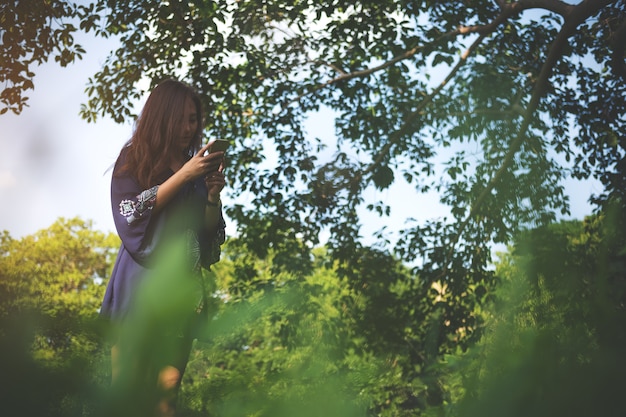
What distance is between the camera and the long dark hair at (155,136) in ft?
8.61

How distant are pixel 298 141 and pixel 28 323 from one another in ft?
24.5

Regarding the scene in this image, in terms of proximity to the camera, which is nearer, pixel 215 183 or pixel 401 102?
pixel 215 183

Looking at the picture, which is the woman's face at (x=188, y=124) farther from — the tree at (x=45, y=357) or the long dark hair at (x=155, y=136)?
the tree at (x=45, y=357)

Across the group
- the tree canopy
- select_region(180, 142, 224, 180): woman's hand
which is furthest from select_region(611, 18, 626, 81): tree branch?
select_region(180, 142, 224, 180): woman's hand

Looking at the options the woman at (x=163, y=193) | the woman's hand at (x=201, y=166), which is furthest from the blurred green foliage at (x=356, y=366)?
the woman's hand at (x=201, y=166)

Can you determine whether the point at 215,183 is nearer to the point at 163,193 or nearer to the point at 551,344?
the point at 163,193

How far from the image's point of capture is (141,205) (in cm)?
249

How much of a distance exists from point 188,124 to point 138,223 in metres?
0.55

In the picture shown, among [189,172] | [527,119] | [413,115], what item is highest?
[413,115]

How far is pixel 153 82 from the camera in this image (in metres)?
6.95

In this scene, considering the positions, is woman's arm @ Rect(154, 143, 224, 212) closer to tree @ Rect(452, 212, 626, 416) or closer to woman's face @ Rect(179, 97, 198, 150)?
woman's face @ Rect(179, 97, 198, 150)

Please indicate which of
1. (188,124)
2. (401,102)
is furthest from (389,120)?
(188,124)

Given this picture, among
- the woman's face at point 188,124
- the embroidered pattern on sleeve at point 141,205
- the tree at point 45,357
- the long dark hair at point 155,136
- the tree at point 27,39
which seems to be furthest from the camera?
the tree at point 27,39

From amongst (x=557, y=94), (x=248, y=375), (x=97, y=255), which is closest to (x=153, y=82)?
(x=557, y=94)
